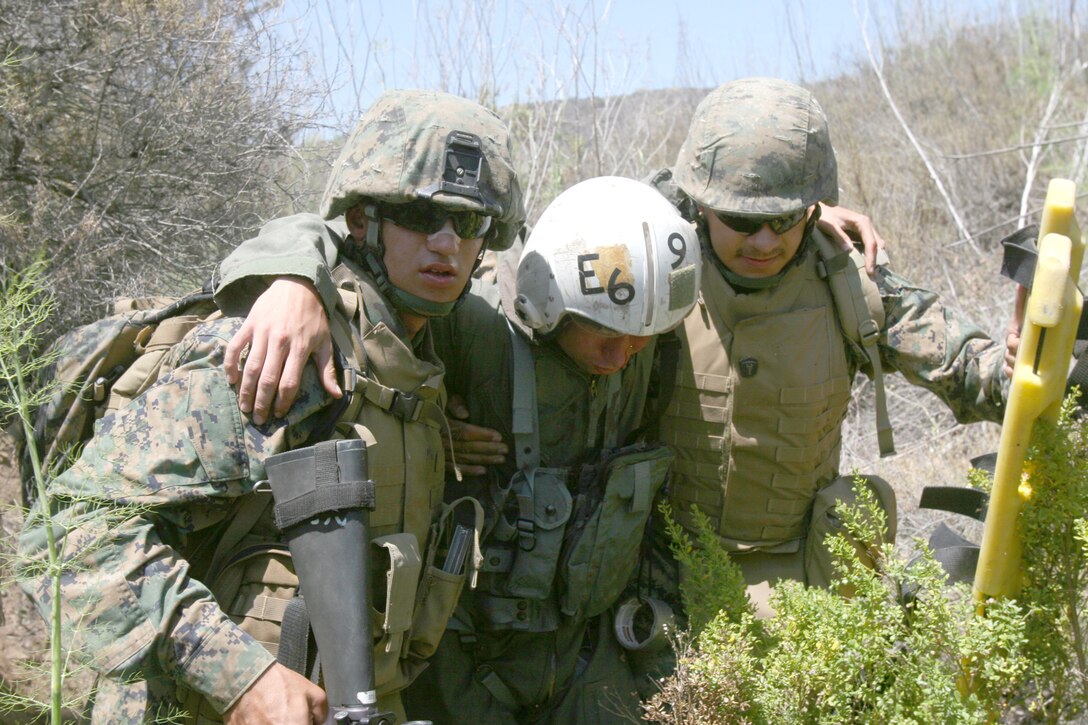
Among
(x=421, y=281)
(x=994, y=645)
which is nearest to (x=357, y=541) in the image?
(x=421, y=281)

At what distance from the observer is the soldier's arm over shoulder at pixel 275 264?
2.62 meters

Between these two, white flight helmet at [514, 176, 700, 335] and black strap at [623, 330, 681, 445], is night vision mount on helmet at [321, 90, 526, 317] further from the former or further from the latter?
black strap at [623, 330, 681, 445]

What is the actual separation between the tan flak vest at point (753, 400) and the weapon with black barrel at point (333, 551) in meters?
1.38

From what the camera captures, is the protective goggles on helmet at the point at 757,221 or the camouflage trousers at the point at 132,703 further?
the protective goggles on helmet at the point at 757,221

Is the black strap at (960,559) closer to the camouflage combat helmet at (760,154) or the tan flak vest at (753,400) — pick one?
the tan flak vest at (753,400)

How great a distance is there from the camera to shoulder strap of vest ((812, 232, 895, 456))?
11.4ft

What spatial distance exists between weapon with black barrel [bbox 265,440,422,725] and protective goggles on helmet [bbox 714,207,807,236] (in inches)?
61.0

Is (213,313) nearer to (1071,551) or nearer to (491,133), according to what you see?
(491,133)

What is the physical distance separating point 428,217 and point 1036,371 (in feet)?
5.13

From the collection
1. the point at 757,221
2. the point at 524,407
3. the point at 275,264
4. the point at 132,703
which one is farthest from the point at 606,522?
the point at 132,703

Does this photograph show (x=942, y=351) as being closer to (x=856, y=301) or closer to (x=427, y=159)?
(x=856, y=301)

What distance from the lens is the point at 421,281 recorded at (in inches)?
112

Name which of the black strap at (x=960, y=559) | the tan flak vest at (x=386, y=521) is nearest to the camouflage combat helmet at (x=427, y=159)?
the tan flak vest at (x=386, y=521)

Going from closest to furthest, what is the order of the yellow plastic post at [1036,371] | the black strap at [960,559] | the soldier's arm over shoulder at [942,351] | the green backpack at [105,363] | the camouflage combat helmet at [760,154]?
the yellow plastic post at [1036,371], the green backpack at [105,363], the black strap at [960,559], the camouflage combat helmet at [760,154], the soldier's arm over shoulder at [942,351]
